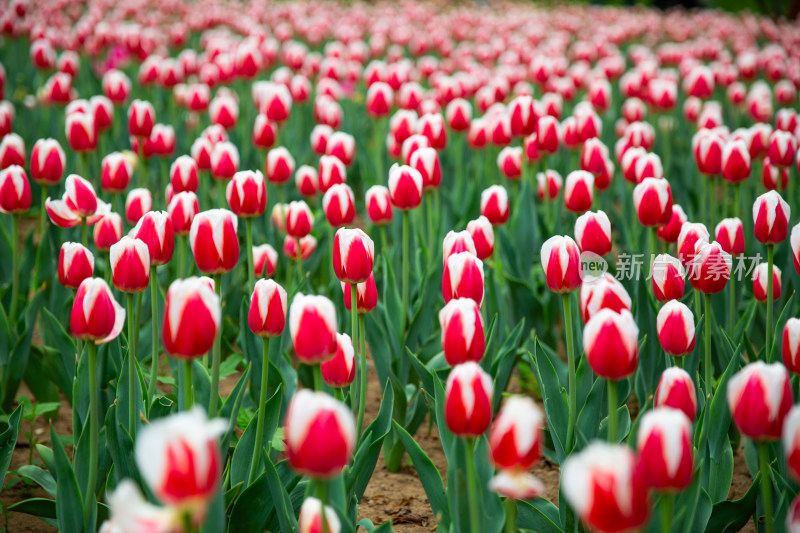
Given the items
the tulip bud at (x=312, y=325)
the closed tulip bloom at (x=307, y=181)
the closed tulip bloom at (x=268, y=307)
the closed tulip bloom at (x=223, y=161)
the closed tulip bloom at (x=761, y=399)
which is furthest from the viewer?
the closed tulip bloom at (x=307, y=181)

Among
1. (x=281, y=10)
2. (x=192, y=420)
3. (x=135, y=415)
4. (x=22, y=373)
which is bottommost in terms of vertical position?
(x=22, y=373)

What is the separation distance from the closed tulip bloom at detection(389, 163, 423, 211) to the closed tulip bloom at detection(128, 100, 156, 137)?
152 cm

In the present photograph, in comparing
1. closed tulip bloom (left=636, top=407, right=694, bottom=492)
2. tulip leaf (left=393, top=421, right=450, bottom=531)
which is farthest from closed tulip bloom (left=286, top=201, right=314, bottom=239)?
closed tulip bloom (left=636, top=407, right=694, bottom=492)

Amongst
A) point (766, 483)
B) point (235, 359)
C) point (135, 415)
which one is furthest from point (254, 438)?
point (766, 483)

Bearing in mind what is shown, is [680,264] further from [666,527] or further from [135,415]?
[135,415]

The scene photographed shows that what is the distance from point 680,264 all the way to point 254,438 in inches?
46.6

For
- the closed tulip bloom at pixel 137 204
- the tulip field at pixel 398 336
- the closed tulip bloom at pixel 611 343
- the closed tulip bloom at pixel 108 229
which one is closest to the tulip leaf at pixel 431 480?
the tulip field at pixel 398 336

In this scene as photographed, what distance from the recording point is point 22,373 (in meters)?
2.52

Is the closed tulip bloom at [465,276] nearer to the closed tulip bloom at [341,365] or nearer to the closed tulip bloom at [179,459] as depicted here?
the closed tulip bloom at [341,365]

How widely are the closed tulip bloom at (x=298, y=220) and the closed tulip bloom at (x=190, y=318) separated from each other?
1339 mm

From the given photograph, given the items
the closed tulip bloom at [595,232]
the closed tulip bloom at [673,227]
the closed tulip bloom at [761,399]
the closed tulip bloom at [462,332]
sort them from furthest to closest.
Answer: the closed tulip bloom at [673,227] < the closed tulip bloom at [595,232] < the closed tulip bloom at [462,332] < the closed tulip bloom at [761,399]

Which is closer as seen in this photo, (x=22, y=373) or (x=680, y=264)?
(x=680, y=264)

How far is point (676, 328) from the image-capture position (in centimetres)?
176

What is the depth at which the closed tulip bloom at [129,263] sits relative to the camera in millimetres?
1790
